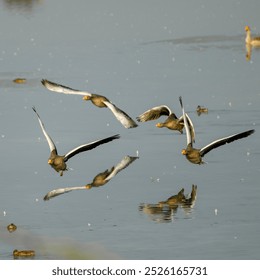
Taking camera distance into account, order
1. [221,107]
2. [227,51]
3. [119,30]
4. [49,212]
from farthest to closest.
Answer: [119,30], [227,51], [221,107], [49,212]

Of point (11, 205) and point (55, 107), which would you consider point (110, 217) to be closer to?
point (11, 205)

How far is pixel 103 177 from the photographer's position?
2108 centimetres

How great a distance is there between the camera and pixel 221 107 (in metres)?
26.1

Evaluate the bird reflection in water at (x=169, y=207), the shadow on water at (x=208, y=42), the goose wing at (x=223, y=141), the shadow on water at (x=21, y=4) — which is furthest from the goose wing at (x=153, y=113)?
the shadow on water at (x=21, y=4)

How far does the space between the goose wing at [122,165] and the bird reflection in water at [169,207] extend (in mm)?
1855

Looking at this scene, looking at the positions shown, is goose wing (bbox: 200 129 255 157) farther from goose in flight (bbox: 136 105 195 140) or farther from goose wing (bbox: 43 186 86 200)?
goose wing (bbox: 43 186 86 200)

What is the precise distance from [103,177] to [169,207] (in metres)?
2.37

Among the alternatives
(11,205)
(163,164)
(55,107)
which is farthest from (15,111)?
(11,205)

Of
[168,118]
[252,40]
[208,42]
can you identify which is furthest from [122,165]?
[208,42]

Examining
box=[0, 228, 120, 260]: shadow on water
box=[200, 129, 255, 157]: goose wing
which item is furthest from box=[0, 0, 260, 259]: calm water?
box=[200, 129, 255, 157]: goose wing

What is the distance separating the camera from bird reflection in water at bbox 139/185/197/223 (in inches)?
730

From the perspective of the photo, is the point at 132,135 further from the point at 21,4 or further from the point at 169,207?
the point at 21,4
